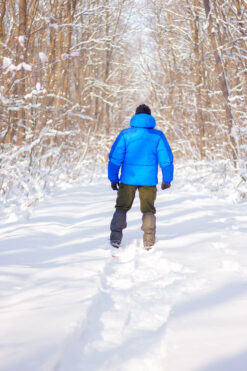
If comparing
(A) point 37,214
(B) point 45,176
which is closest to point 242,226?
(A) point 37,214

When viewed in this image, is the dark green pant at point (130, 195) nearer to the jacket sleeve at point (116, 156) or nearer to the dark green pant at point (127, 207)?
the dark green pant at point (127, 207)

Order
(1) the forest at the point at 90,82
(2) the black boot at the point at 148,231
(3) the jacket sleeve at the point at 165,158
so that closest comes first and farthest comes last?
(2) the black boot at the point at 148,231, (3) the jacket sleeve at the point at 165,158, (1) the forest at the point at 90,82

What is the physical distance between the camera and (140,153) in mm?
4078

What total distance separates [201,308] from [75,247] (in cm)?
188

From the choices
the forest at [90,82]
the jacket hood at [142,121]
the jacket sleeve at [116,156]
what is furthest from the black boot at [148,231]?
the forest at [90,82]

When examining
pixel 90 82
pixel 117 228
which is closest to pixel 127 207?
pixel 117 228

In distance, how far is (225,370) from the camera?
62.6 inches

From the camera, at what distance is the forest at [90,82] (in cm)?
628

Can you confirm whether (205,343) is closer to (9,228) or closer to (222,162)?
(9,228)

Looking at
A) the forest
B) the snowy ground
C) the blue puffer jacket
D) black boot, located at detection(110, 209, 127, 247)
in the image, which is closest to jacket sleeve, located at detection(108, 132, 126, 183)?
the blue puffer jacket

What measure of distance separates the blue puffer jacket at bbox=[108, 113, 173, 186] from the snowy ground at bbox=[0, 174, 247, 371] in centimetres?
82

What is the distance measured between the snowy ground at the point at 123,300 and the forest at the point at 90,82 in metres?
1.81

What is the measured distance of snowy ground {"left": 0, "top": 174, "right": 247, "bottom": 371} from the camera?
5.62ft

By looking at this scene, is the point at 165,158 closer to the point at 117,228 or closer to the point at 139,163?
the point at 139,163
